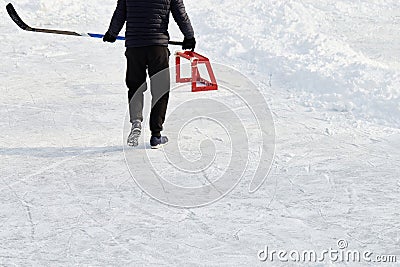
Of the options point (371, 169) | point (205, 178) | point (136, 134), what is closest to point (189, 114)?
point (136, 134)

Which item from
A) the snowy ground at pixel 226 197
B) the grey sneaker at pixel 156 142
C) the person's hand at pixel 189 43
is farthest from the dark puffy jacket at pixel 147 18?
the snowy ground at pixel 226 197

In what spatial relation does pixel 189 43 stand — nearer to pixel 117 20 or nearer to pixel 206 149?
pixel 117 20

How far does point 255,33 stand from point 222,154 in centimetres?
548

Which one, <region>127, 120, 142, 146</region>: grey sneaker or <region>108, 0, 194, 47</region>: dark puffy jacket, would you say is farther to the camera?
<region>127, 120, 142, 146</region>: grey sneaker

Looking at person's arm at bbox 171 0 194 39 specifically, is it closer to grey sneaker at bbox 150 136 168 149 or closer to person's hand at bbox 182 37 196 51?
person's hand at bbox 182 37 196 51

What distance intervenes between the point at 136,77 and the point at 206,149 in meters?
0.86

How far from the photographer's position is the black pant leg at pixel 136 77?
5.17 m

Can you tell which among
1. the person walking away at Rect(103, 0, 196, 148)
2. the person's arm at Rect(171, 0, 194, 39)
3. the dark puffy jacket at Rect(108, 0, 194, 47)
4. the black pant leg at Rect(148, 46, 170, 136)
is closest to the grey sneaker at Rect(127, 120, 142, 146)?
the person walking away at Rect(103, 0, 196, 148)

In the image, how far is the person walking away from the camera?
507 centimetres

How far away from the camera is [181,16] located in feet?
17.0

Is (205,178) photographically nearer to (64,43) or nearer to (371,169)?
(371,169)

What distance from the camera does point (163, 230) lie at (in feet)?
12.4

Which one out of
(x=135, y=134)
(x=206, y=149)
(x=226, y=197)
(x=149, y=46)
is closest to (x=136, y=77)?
(x=149, y=46)

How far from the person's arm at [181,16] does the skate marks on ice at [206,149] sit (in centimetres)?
42
